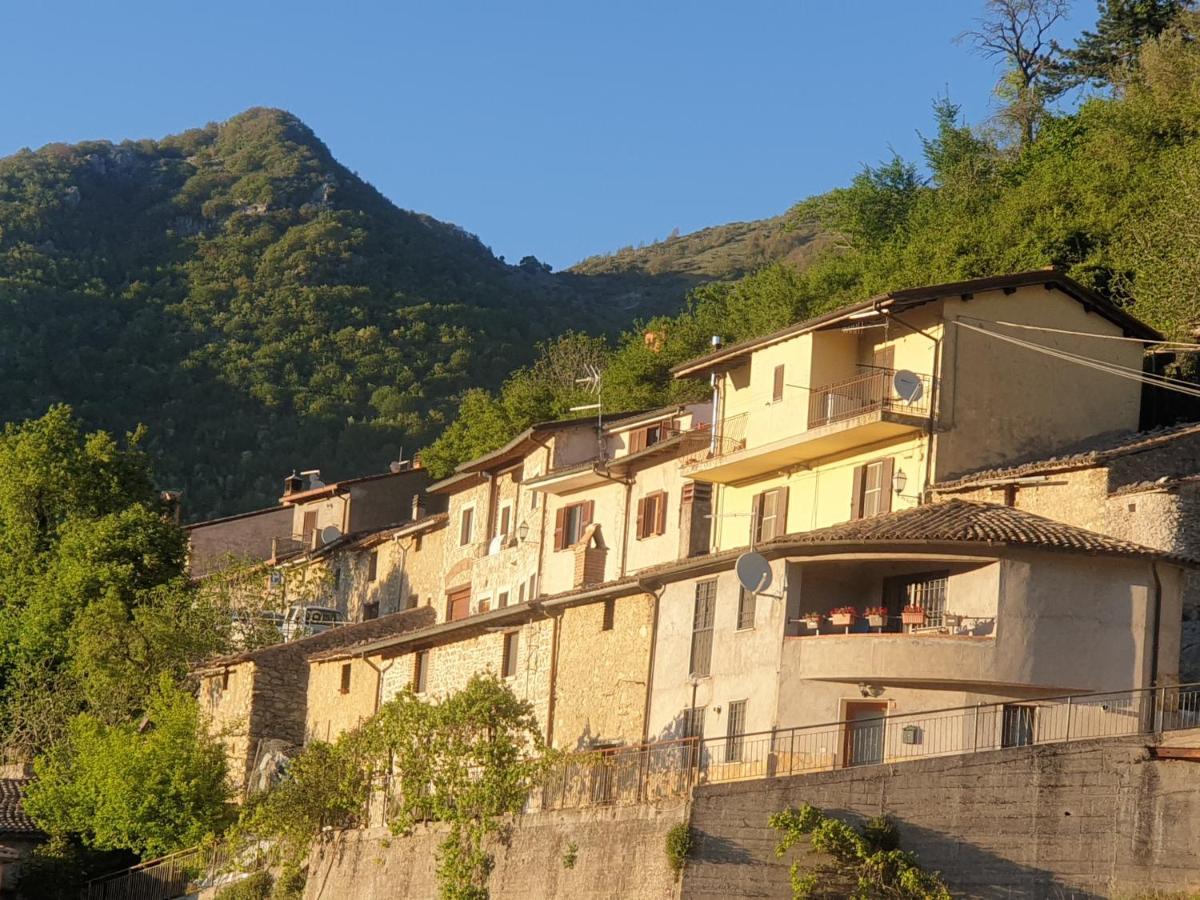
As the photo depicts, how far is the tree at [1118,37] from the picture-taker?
232 ft

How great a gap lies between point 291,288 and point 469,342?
1406 cm

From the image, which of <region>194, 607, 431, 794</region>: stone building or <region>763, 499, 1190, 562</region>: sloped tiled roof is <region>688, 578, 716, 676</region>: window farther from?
<region>194, 607, 431, 794</region>: stone building

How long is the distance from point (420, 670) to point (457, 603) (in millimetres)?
6667

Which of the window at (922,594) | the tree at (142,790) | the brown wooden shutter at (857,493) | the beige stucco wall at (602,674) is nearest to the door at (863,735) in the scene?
the window at (922,594)

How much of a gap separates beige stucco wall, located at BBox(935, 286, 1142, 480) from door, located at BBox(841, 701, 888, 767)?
635 cm

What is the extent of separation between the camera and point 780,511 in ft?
136

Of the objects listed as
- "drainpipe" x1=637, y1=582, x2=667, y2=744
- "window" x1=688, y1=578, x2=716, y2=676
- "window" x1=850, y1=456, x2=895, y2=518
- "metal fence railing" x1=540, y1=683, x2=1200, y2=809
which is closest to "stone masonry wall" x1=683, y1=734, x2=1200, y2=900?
"metal fence railing" x1=540, y1=683, x2=1200, y2=809

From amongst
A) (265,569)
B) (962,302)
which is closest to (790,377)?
(962,302)

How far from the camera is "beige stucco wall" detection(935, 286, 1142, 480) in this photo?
37844 millimetres

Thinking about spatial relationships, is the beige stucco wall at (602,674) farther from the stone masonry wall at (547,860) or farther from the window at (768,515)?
the window at (768,515)

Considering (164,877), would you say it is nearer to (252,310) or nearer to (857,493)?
(857,493)

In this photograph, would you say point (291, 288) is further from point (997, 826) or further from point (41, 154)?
point (997, 826)

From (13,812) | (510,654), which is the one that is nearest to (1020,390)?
(510,654)

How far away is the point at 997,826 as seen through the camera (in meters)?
26.9
